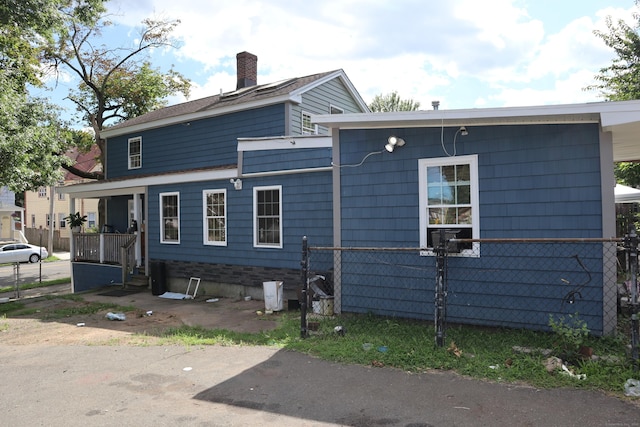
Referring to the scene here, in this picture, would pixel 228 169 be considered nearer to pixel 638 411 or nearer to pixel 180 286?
pixel 180 286

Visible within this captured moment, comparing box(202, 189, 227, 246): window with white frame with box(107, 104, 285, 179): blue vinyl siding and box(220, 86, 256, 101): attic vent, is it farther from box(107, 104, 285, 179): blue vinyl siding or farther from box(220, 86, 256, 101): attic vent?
box(220, 86, 256, 101): attic vent

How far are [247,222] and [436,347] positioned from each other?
21.8ft

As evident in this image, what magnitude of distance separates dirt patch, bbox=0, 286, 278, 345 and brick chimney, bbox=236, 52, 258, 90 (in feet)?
28.7

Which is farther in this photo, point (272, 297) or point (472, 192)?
point (272, 297)

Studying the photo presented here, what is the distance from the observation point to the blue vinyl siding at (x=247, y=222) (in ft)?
32.0

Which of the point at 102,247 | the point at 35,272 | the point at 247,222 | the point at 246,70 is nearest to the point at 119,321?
the point at 247,222

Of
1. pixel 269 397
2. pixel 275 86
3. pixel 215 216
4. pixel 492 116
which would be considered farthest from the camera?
pixel 275 86

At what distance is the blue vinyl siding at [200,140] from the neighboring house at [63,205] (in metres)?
16.4

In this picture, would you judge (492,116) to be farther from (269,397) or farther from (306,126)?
(306,126)

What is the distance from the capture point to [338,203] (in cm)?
816

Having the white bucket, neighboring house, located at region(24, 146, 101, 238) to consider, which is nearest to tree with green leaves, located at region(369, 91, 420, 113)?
neighboring house, located at region(24, 146, 101, 238)

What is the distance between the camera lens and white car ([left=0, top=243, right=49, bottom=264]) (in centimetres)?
2677

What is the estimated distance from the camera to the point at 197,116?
14.2m

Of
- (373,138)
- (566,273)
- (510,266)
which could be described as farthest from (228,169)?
(566,273)
